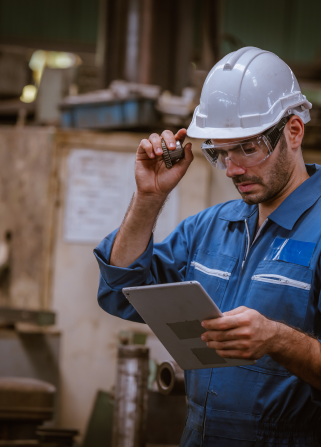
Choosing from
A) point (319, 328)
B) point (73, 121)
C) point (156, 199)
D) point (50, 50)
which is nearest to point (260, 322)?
point (319, 328)

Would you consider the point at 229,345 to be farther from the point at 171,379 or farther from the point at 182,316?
the point at 171,379

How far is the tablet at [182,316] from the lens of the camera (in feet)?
3.80

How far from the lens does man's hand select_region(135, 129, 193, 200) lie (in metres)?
1.54

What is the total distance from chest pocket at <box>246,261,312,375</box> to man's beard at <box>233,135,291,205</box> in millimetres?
194

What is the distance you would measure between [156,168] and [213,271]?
1.15ft

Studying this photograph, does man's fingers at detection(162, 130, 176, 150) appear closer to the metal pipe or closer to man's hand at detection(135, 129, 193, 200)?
man's hand at detection(135, 129, 193, 200)

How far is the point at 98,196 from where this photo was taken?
12.5ft

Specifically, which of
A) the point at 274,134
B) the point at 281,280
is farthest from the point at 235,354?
the point at 274,134

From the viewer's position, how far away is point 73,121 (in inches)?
155

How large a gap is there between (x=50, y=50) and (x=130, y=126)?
556 cm

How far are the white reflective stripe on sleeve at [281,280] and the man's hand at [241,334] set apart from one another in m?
0.16

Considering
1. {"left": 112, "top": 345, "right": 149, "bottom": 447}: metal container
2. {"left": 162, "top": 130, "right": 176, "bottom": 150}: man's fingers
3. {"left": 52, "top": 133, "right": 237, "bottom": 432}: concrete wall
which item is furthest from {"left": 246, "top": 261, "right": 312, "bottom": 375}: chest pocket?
{"left": 52, "top": 133, "right": 237, "bottom": 432}: concrete wall

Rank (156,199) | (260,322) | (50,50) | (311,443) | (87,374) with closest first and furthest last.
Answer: (260,322) < (311,443) < (156,199) < (87,374) < (50,50)

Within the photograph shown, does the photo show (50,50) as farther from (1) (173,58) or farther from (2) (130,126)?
(2) (130,126)
